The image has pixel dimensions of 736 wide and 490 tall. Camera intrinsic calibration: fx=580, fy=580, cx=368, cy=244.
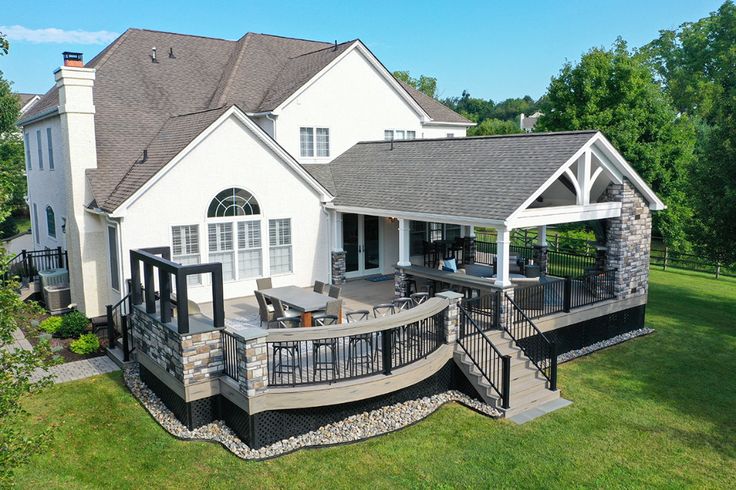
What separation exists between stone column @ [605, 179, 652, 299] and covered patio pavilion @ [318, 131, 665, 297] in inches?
1.1

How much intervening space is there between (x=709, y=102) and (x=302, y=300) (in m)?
54.6

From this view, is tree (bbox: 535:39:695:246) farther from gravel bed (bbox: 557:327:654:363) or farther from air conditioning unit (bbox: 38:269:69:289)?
air conditioning unit (bbox: 38:269:69:289)

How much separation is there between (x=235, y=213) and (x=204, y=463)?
8.24 meters

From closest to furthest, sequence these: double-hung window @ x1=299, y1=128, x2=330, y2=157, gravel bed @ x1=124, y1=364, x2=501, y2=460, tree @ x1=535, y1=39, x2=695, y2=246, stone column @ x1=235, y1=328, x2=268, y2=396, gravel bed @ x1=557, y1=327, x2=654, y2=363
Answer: stone column @ x1=235, y1=328, x2=268, y2=396 < gravel bed @ x1=124, y1=364, x2=501, y2=460 < gravel bed @ x1=557, y1=327, x2=654, y2=363 < double-hung window @ x1=299, y1=128, x2=330, y2=157 < tree @ x1=535, y1=39, x2=695, y2=246

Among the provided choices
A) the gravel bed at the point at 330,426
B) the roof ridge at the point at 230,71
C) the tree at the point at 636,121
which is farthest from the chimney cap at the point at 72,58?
the tree at the point at 636,121

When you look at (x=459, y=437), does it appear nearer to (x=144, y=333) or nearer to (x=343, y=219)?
(x=144, y=333)

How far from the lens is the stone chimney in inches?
605

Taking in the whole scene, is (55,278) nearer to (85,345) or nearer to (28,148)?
(85,345)

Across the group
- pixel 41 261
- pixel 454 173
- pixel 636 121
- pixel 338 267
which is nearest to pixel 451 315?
pixel 454 173

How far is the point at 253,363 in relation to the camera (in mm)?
9492

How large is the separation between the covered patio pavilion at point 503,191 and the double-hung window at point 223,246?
3.36 metres

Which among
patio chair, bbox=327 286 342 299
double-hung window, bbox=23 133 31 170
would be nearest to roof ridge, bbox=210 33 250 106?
double-hung window, bbox=23 133 31 170

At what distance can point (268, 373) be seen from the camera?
992 centimetres

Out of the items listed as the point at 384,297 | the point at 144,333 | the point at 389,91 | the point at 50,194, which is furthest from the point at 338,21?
the point at 144,333
